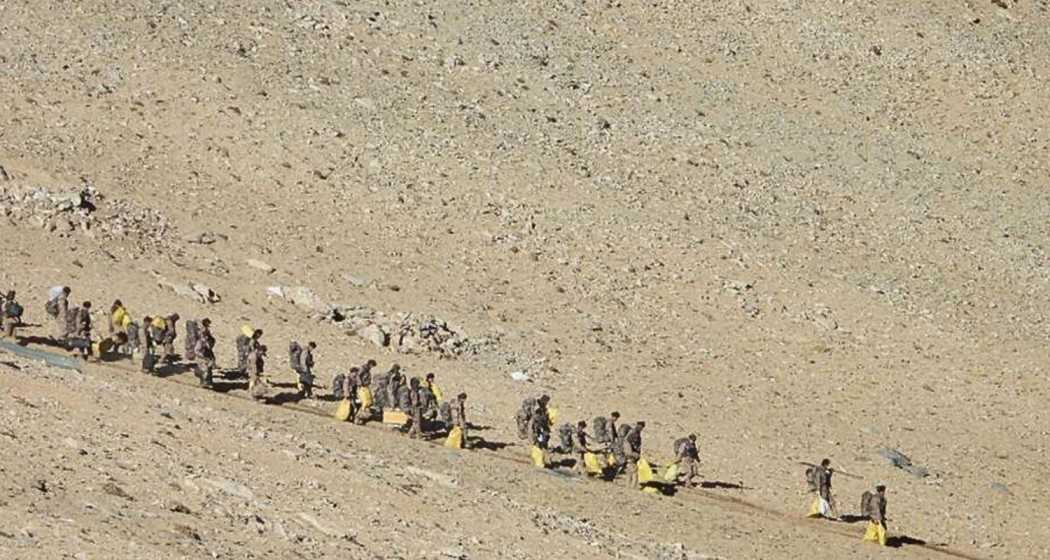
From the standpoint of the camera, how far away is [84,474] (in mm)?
34062

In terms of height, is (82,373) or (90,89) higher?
(90,89)

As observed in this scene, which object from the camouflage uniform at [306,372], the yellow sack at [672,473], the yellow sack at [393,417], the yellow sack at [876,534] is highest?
the camouflage uniform at [306,372]

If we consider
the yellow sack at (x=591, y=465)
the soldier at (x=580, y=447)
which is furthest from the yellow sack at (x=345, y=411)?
the yellow sack at (x=591, y=465)

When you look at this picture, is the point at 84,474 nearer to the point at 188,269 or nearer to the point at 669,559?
the point at 669,559

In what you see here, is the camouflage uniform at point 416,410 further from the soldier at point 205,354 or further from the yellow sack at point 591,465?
the soldier at point 205,354

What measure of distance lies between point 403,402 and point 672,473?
5672 mm

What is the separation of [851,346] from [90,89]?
2246 centimetres

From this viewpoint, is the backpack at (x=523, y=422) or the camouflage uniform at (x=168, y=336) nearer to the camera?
the backpack at (x=523, y=422)

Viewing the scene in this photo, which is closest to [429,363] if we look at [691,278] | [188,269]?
[188,269]

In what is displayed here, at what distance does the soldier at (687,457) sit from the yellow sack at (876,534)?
12.3 feet

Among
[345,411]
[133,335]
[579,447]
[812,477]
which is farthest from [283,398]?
[812,477]

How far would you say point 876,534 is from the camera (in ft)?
151

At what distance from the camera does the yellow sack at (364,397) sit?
45875 millimetres

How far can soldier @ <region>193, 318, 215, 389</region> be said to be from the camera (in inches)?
1790
